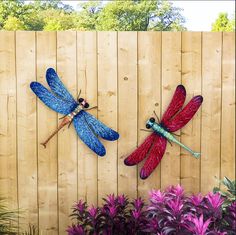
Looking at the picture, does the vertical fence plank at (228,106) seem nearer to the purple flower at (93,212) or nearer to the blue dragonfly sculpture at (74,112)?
the blue dragonfly sculpture at (74,112)

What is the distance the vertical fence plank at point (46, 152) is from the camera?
3.80m

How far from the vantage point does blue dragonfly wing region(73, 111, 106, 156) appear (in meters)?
3.83

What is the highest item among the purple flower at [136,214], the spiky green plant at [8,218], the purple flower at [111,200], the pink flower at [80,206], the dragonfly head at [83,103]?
the dragonfly head at [83,103]

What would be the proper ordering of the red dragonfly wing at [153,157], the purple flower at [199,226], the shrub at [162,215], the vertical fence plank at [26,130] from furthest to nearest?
the red dragonfly wing at [153,157] < the vertical fence plank at [26,130] < the shrub at [162,215] < the purple flower at [199,226]

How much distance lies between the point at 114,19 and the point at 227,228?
6680 mm

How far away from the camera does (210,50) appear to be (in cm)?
394

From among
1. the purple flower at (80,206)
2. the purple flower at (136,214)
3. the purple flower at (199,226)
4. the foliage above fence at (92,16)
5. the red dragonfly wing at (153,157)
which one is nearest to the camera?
the purple flower at (199,226)

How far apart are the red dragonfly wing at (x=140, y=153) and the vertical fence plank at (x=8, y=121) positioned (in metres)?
0.89

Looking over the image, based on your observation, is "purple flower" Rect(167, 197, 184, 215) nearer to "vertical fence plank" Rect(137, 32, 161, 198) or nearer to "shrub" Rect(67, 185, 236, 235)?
"shrub" Rect(67, 185, 236, 235)

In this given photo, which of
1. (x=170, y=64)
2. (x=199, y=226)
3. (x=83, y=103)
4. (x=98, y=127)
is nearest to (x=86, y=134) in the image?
(x=98, y=127)

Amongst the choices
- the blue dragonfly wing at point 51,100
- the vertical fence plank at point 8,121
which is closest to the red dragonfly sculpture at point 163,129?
the blue dragonfly wing at point 51,100

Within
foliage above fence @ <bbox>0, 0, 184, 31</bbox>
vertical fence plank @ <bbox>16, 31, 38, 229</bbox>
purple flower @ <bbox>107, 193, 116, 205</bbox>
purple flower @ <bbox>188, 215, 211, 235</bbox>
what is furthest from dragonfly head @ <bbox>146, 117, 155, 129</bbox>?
foliage above fence @ <bbox>0, 0, 184, 31</bbox>

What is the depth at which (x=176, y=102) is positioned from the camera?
Answer: 3.88 metres

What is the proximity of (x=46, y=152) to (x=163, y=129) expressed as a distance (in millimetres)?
920
